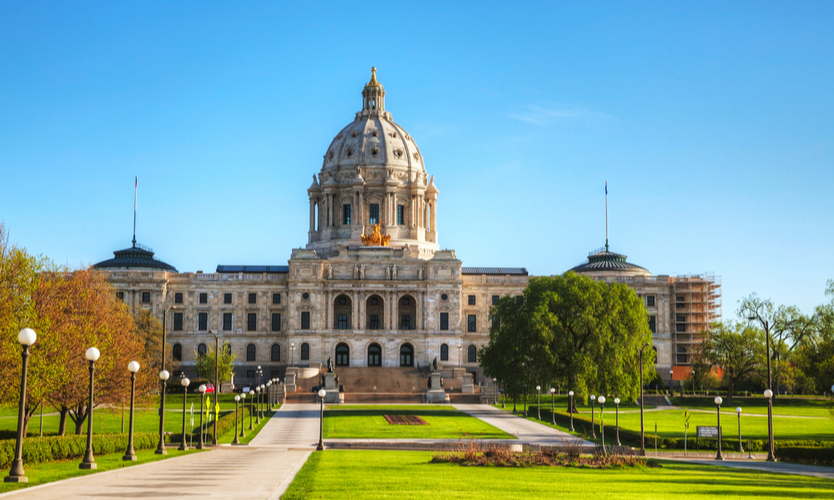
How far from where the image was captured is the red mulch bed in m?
65.1

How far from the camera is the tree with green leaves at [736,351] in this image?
327 feet

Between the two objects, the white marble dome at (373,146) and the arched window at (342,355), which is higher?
the white marble dome at (373,146)

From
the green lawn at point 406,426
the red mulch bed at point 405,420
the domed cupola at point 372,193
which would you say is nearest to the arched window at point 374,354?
the domed cupola at point 372,193

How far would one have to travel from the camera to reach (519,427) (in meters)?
63.3

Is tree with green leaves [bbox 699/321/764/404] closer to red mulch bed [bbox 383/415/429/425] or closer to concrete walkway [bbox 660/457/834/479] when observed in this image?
red mulch bed [bbox 383/415/429/425]

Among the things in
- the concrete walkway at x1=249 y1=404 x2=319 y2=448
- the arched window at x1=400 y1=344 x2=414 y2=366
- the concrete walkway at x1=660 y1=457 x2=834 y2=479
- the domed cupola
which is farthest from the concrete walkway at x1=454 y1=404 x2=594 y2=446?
the domed cupola

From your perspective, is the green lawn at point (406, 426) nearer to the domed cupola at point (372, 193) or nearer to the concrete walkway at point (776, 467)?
the concrete walkway at point (776, 467)

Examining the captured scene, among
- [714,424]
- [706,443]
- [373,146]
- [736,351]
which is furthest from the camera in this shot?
[373,146]

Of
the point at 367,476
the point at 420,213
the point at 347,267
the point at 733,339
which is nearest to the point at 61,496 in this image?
the point at 367,476

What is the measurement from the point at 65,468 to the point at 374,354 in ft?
294

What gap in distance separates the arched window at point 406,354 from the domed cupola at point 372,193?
53.0 feet

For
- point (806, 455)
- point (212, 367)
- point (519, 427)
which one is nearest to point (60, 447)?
point (806, 455)

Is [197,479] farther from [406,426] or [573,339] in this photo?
[573,339]

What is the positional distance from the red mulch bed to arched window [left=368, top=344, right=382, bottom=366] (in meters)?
48.3
